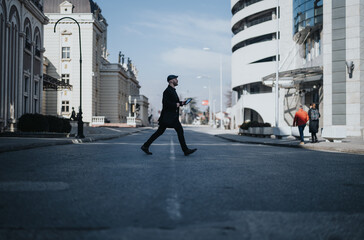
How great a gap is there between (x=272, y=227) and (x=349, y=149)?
1155 centimetres

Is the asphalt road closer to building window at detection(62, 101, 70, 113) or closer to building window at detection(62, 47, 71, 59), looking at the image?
building window at detection(62, 101, 70, 113)

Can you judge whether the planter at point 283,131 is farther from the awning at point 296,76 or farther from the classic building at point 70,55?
the classic building at point 70,55

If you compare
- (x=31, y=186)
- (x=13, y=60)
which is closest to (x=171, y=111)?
(x=31, y=186)

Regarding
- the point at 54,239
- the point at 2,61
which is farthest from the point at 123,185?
the point at 2,61

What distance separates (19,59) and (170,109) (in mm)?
19898

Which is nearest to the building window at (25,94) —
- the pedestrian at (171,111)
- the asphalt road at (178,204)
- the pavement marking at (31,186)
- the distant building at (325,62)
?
the distant building at (325,62)

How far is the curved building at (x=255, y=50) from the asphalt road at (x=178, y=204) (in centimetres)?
4203

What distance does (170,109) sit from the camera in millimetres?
10328

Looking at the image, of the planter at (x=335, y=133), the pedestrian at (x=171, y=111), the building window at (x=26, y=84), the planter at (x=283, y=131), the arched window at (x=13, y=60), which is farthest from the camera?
the building window at (x=26, y=84)

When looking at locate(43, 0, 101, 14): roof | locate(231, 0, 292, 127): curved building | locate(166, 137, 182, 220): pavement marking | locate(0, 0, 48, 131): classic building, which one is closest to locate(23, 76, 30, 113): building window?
locate(0, 0, 48, 131): classic building

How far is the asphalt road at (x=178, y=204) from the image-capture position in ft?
10.8

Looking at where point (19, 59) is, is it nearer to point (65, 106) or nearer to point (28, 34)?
point (28, 34)

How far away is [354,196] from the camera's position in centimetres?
500

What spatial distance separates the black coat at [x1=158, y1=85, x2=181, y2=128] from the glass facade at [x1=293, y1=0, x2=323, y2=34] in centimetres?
2429
